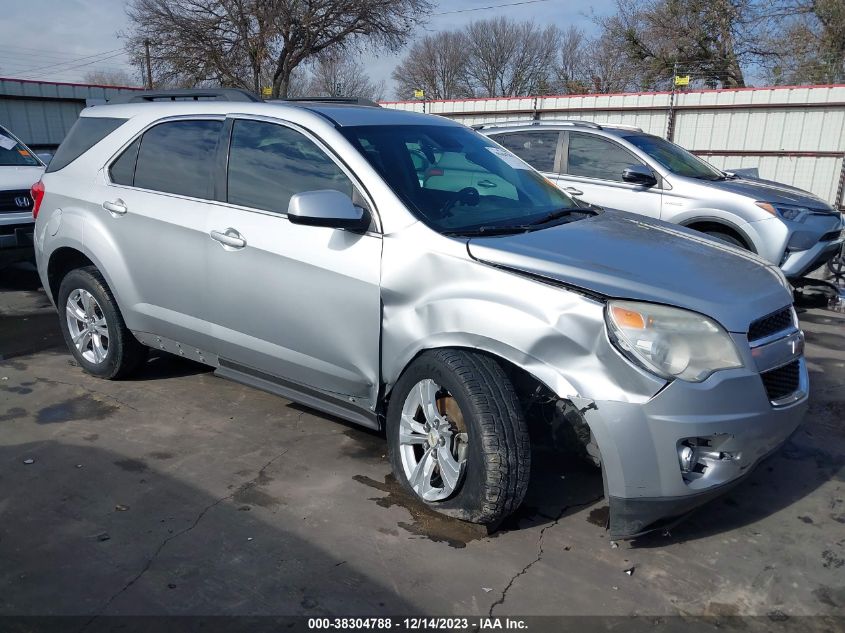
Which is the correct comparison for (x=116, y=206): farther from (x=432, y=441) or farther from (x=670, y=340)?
(x=670, y=340)

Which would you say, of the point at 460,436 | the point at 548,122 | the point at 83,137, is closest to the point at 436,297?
the point at 460,436

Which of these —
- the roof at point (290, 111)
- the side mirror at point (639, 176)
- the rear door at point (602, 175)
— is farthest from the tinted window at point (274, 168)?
the side mirror at point (639, 176)

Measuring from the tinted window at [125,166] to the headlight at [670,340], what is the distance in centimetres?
329

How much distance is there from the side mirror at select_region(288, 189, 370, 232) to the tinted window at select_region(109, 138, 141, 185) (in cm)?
182

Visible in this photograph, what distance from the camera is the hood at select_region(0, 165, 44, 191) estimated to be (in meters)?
7.82

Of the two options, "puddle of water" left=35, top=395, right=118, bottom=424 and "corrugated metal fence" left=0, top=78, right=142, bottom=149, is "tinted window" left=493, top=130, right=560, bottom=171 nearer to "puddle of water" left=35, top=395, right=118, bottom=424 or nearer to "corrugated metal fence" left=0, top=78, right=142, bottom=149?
"puddle of water" left=35, top=395, right=118, bottom=424

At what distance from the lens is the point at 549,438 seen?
346 centimetres

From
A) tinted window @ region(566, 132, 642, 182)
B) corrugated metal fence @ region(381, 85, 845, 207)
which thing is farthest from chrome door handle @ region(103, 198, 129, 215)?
corrugated metal fence @ region(381, 85, 845, 207)

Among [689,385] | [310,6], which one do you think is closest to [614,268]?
[689,385]

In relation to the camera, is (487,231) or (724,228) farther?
(724,228)

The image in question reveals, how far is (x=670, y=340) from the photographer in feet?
9.19

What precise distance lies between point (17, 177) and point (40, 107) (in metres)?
14.0

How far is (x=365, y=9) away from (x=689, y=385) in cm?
2690

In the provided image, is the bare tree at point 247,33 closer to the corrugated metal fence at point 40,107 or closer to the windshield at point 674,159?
the corrugated metal fence at point 40,107
